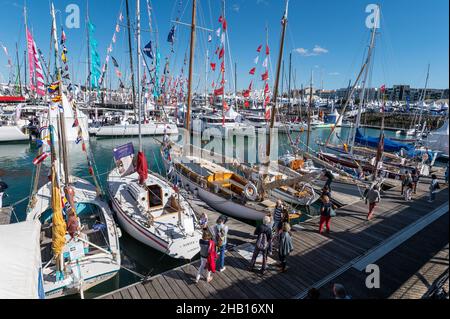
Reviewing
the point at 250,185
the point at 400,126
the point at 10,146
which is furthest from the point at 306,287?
the point at 400,126

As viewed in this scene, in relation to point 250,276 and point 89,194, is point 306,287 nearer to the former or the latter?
point 250,276

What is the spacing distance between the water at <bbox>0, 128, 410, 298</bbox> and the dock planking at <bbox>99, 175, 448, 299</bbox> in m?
1.68

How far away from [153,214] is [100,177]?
13094 mm

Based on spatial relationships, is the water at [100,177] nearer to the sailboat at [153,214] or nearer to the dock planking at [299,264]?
the sailboat at [153,214]

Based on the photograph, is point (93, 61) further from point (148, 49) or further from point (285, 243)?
point (285, 243)

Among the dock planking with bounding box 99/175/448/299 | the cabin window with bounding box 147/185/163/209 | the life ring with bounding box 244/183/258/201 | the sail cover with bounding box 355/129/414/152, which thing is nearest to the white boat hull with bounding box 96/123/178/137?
the sail cover with bounding box 355/129/414/152

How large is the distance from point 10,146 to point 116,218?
32.1 meters

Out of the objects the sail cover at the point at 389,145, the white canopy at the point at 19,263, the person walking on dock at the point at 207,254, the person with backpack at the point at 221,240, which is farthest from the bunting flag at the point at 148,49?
the sail cover at the point at 389,145

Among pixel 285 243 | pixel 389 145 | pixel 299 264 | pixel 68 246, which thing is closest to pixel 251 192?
pixel 299 264

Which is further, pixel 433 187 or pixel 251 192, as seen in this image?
pixel 433 187

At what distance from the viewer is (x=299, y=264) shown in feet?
27.0

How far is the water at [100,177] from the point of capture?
32.1 feet

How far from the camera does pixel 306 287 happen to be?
718 centimetres
